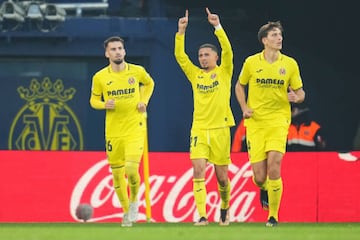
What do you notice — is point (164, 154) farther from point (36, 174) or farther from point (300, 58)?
point (300, 58)

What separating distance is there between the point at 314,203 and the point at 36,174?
401 cm

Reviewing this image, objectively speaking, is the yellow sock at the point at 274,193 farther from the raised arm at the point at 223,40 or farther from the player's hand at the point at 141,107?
the player's hand at the point at 141,107

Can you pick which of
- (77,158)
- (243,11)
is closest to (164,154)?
(77,158)

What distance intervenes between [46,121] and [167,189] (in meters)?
4.36

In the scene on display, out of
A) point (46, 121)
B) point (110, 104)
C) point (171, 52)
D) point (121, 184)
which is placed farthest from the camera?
point (46, 121)

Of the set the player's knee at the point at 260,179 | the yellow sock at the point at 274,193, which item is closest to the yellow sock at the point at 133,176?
the player's knee at the point at 260,179

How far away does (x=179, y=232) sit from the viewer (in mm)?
15805

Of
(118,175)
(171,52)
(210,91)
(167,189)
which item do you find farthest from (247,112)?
(171,52)

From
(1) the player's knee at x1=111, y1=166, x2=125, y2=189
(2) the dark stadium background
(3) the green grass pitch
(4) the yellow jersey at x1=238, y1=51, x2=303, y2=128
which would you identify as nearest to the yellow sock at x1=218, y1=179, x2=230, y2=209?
(3) the green grass pitch

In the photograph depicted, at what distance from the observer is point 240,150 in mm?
22375

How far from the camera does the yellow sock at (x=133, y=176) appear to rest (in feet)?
56.7

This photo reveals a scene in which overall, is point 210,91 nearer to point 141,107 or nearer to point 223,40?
point 223,40

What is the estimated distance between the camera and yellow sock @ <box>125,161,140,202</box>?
17.3 meters

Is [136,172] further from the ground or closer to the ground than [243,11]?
closer to the ground
